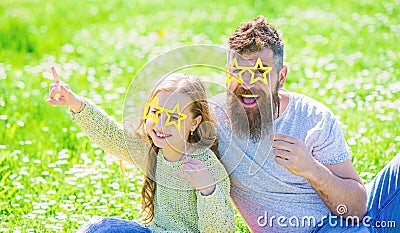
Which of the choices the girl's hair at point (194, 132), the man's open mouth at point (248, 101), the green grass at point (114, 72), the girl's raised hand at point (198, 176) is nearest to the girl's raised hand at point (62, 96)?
the girl's hair at point (194, 132)

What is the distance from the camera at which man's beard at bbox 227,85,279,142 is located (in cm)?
278

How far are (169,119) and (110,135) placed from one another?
0.35m

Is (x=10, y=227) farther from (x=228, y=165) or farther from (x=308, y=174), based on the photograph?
(x=308, y=174)

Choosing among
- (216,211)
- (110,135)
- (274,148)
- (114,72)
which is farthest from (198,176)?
(114,72)

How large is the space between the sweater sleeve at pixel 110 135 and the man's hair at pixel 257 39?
510 millimetres

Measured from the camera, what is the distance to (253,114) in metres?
2.82

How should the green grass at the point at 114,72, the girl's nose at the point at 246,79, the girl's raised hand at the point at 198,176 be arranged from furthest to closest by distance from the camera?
the green grass at the point at 114,72 → the girl's nose at the point at 246,79 → the girl's raised hand at the point at 198,176

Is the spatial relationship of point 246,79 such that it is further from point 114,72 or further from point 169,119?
point 114,72

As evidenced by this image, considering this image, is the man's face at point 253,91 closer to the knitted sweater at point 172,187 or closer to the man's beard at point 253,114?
the man's beard at point 253,114

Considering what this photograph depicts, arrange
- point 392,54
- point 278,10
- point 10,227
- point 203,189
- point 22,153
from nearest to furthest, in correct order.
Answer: point 203,189
point 10,227
point 22,153
point 392,54
point 278,10

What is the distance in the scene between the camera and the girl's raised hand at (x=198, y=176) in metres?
2.63

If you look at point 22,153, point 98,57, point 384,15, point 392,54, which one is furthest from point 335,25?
point 22,153

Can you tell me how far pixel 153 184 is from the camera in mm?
2920

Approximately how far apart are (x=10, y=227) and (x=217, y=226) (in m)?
1.14
